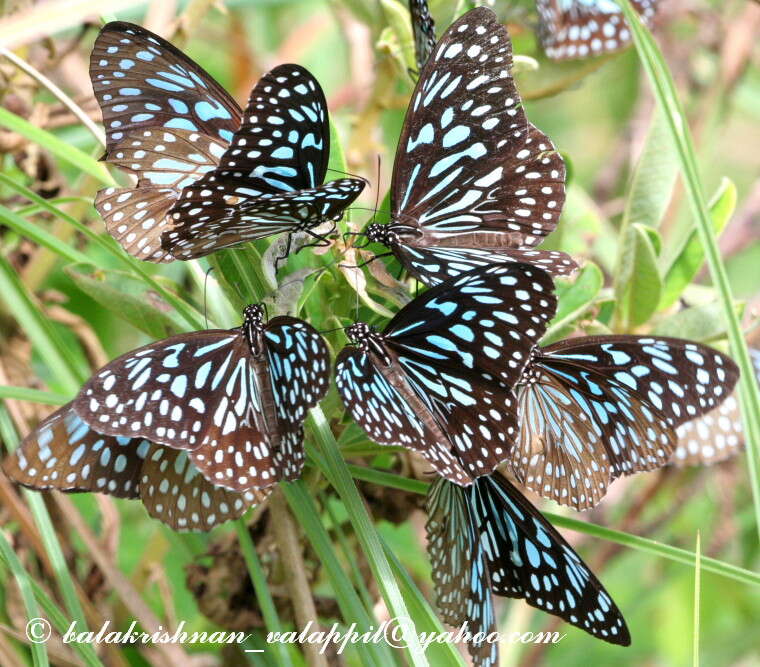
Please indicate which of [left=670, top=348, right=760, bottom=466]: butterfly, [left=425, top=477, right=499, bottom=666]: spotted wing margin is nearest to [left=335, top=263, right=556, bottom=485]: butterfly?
[left=425, top=477, right=499, bottom=666]: spotted wing margin

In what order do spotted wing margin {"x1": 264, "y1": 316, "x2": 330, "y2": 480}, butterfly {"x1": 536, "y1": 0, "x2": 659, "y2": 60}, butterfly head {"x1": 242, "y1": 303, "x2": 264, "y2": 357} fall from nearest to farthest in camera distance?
spotted wing margin {"x1": 264, "y1": 316, "x2": 330, "y2": 480}
butterfly head {"x1": 242, "y1": 303, "x2": 264, "y2": 357}
butterfly {"x1": 536, "y1": 0, "x2": 659, "y2": 60}

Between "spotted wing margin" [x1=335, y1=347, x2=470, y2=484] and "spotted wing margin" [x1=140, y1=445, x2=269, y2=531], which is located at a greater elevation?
"spotted wing margin" [x1=335, y1=347, x2=470, y2=484]

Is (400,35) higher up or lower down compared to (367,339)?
higher up

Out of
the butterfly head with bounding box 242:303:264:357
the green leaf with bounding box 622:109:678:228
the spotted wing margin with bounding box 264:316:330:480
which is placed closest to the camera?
the spotted wing margin with bounding box 264:316:330:480

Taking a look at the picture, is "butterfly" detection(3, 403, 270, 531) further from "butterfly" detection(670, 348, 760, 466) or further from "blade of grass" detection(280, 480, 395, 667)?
"butterfly" detection(670, 348, 760, 466)

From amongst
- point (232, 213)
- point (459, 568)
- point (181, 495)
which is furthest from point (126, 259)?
point (459, 568)

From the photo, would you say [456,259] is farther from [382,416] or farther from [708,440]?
[708,440]

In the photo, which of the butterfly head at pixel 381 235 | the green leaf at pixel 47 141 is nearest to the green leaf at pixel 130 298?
the green leaf at pixel 47 141

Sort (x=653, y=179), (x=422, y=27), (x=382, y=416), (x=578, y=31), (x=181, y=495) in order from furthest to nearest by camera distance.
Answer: (x=578, y=31), (x=653, y=179), (x=422, y=27), (x=181, y=495), (x=382, y=416)
